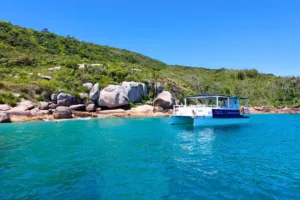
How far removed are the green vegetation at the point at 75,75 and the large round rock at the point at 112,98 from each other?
497cm

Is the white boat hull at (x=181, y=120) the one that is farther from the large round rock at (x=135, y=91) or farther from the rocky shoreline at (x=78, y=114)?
the large round rock at (x=135, y=91)

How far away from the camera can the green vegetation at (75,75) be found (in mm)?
51812

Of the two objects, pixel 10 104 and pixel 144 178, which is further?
pixel 10 104

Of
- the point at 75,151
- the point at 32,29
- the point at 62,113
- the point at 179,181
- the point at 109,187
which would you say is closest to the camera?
the point at 109,187

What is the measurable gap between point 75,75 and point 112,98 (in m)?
15.6

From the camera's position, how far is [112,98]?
5028cm

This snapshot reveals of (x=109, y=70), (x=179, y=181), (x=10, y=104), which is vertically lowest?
(x=179, y=181)

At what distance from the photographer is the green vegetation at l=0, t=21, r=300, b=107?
51812mm

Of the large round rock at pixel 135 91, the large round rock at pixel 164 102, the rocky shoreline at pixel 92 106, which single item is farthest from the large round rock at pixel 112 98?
the large round rock at pixel 164 102

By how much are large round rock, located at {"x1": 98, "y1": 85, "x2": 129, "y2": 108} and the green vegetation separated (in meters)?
4.97

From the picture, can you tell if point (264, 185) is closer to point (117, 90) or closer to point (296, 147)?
point (296, 147)

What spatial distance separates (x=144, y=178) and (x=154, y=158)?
3549mm

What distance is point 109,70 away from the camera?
65.4 metres

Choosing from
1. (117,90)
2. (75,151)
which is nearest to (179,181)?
(75,151)
